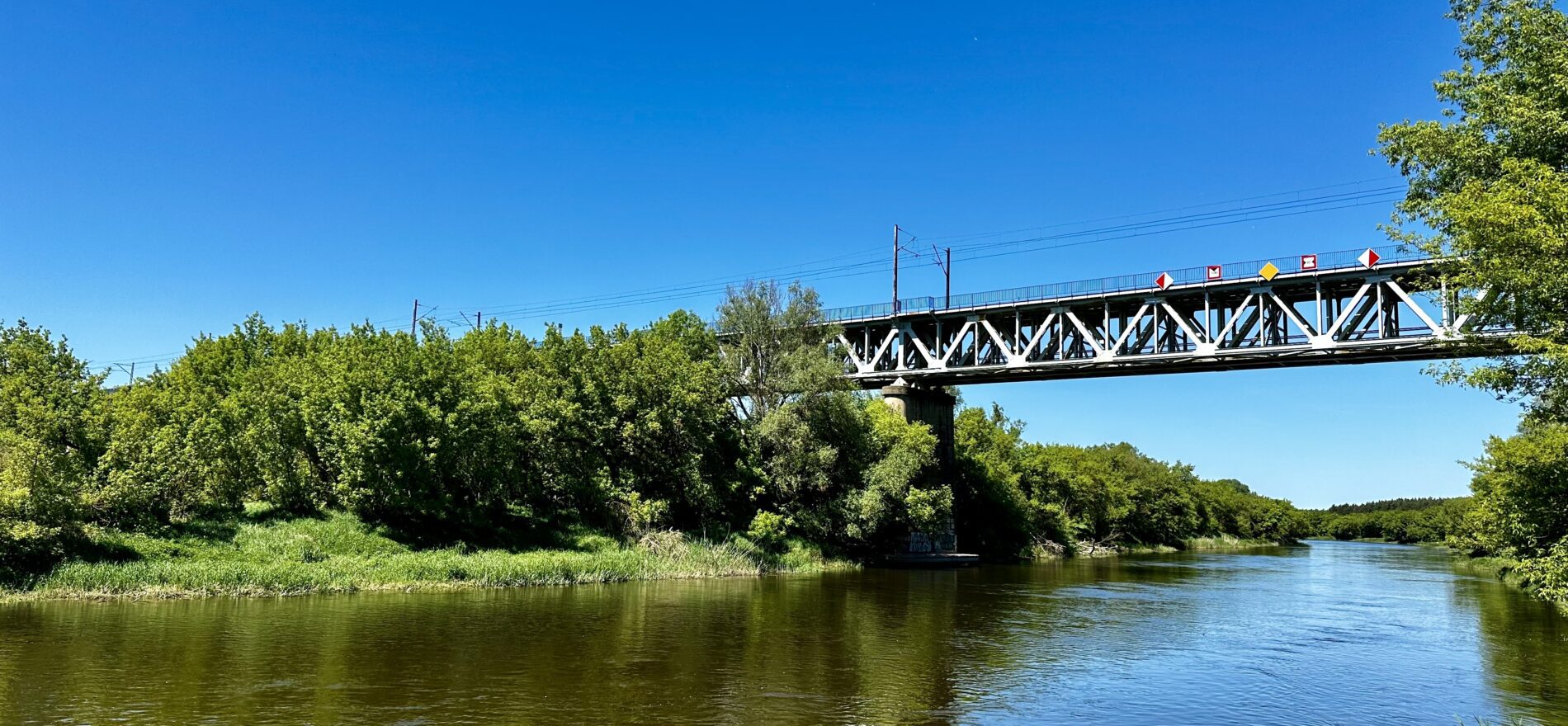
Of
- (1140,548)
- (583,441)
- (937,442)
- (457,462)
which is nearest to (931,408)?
(937,442)

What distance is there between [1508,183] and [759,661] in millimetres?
21667

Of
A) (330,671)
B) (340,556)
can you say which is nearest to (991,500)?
(340,556)

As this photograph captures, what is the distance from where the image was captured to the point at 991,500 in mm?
82875

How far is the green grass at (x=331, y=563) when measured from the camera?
33938mm

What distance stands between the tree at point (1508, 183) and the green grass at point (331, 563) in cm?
3566

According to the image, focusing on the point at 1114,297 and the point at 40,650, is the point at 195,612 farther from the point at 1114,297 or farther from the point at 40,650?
the point at 1114,297

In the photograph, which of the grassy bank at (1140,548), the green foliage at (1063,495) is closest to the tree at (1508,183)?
the green foliage at (1063,495)

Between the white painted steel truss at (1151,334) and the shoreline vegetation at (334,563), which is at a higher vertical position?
the white painted steel truss at (1151,334)

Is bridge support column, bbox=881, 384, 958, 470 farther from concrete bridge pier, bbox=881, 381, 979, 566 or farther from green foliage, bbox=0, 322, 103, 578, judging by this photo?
green foliage, bbox=0, 322, 103, 578

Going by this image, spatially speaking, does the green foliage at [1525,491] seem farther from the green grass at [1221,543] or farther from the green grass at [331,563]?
the green grass at [1221,543]

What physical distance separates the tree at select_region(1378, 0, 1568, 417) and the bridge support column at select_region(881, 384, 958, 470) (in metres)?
42.7

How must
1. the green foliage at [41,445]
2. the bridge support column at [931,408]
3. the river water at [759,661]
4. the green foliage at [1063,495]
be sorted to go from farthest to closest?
the green foliage at [1063,495] < the bridge support column at [931,408] < the green foliage at [41,445] < the river water at [759,661]

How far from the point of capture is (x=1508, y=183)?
75.2 ft

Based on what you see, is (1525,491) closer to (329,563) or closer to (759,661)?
(759,661)
